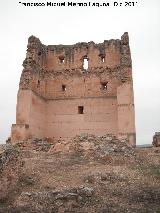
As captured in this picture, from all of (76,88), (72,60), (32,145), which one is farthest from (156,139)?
(72,60)

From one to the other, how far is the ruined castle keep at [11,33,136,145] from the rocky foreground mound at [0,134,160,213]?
14.1 ft

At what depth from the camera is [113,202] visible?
875 centimetres

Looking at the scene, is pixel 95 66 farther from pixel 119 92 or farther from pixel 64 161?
pixel 64 161

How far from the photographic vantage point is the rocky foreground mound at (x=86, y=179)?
337 inches

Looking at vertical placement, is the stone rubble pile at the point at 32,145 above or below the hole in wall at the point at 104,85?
below

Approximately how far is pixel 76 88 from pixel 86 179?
12.2m

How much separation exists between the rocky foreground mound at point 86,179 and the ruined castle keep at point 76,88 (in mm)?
4288

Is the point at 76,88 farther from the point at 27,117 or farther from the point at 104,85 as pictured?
the point at 27,117

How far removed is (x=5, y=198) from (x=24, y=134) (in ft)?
31.9

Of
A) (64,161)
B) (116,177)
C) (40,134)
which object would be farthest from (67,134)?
(116,177)

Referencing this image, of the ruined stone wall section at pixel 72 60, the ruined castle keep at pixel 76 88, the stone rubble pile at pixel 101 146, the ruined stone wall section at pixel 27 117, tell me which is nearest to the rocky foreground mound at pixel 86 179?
the stone rubble pile at pixel 101 146

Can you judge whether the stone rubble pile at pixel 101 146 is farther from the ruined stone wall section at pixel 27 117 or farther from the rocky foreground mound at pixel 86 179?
the ruined stone wall section at pixel 27 117

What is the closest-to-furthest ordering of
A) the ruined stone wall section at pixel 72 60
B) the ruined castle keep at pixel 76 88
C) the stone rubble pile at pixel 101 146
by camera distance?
the stone rubble pile at pixel 101 146
the ruined castle keep at pixel 76 88
the ruined stone wall section at pixel 72 60

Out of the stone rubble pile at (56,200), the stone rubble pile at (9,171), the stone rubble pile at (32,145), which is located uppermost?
the stone rubble pile at (32,145)
